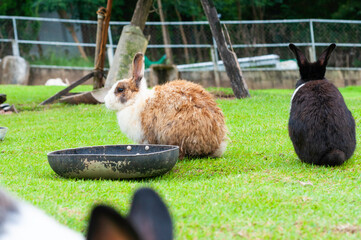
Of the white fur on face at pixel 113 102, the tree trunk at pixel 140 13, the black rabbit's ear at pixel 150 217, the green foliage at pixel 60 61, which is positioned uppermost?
the tree trunk at pixel 140 13

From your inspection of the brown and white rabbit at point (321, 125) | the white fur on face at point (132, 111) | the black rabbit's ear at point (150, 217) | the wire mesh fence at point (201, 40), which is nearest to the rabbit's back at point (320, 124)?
the brown and white rabbit at point (321, 125)

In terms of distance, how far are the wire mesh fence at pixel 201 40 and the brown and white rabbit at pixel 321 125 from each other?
38.5 feet

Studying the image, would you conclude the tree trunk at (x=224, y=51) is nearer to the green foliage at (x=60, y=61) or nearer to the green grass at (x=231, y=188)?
the green grass at (x=231, y=188)

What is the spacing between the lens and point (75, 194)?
4.08 meters

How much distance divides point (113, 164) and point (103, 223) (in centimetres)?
322

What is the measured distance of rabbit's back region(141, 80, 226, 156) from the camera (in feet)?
18.2

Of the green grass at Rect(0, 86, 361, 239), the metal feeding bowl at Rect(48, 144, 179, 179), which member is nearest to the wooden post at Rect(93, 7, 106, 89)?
the green grass at Rect(0, 86, 361, 239)

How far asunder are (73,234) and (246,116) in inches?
278

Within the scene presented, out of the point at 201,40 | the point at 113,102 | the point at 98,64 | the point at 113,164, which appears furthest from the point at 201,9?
the point at 113,164

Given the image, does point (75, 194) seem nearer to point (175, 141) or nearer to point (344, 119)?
point (175, 141)

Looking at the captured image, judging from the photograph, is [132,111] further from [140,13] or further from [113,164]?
[140,13]

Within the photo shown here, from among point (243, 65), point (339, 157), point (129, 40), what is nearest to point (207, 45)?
point (243, 65)

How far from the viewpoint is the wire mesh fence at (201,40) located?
16.8 meters

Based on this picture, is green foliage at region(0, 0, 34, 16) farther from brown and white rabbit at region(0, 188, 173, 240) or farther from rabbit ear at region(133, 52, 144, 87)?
brown and white rabbit at region(0, 188, 173, 240)
